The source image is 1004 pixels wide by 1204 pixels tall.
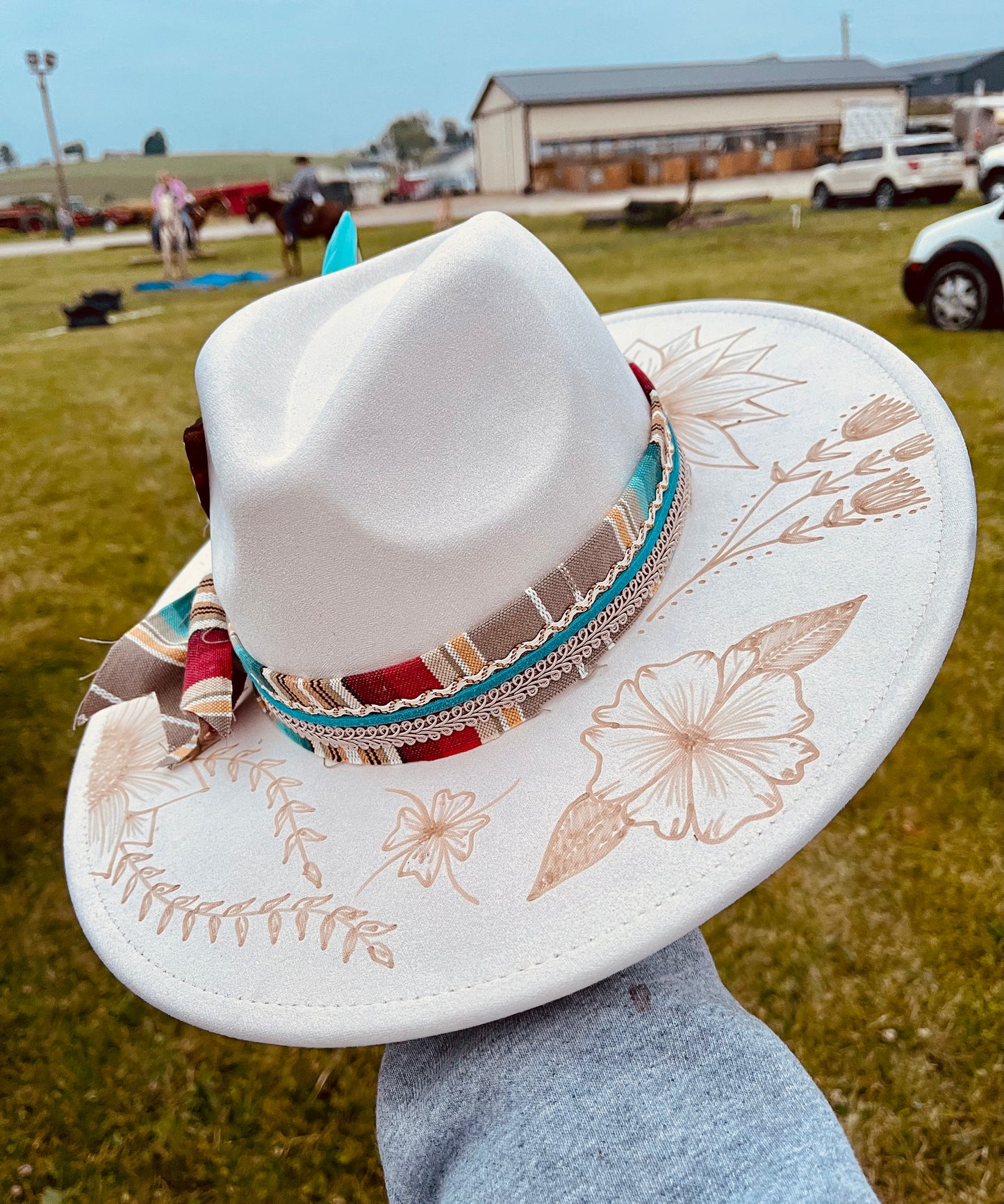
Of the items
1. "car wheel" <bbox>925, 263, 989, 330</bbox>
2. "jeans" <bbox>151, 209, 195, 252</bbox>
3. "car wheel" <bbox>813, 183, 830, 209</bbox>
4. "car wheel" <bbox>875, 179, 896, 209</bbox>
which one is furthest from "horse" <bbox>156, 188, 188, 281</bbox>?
"car wheel" <bbox>875, 179, 896, 209</bbox>

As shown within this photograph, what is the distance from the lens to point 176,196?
14.7 ft

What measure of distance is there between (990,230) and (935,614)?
4799mm

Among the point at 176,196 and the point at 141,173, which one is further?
the point at 176,196

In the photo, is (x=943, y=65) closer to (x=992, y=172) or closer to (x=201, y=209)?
(x=992, y=172)

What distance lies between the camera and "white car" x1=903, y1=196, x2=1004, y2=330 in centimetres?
467

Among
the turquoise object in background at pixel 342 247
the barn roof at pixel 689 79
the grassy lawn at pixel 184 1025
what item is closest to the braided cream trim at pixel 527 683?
the turquoise object in background at pixel 342 247

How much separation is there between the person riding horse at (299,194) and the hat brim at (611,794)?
10.7ft

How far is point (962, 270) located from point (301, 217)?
3.57 metres

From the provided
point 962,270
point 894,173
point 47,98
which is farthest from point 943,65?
point 47,98

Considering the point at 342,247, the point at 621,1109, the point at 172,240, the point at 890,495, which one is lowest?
the point at 621,1109

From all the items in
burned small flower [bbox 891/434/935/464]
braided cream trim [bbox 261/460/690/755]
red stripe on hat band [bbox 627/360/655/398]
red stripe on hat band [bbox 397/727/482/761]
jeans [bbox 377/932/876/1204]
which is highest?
red stripe on hat band [bbox 627/360/655/398]

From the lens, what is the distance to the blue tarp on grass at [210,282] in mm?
3793

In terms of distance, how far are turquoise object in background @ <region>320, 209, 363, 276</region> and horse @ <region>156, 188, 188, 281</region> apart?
312 centimetres

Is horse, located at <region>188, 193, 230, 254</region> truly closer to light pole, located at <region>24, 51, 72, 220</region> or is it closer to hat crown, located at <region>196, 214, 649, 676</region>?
light pole, located at <region>24, 51, 72, 220</region>
